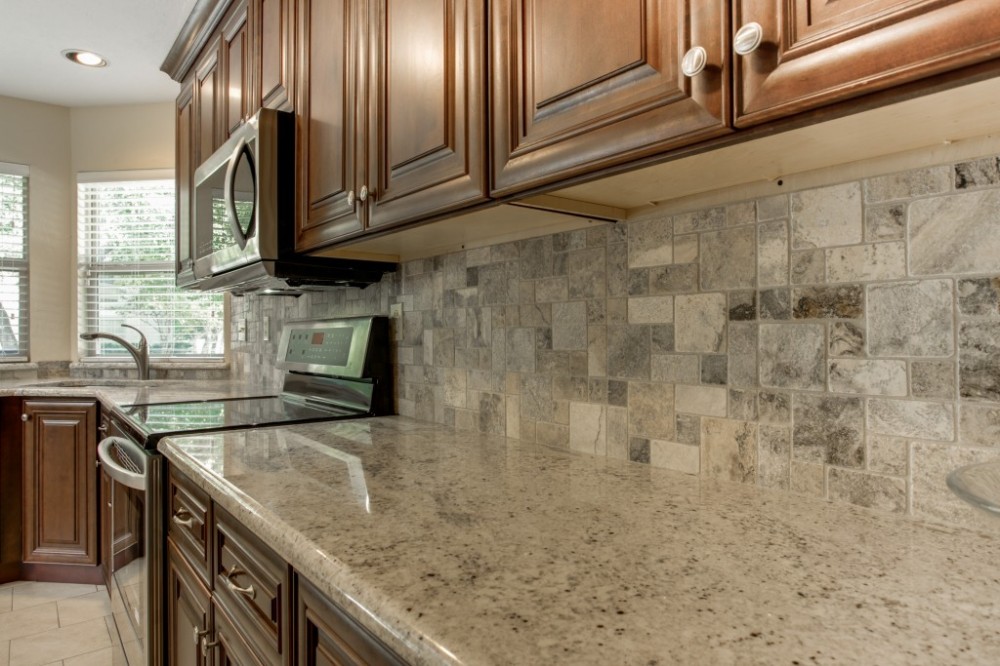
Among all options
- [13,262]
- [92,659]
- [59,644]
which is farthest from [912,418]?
[13,262]

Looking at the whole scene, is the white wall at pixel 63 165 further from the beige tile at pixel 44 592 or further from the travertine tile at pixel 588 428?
the travertine tile at pixel 588 428

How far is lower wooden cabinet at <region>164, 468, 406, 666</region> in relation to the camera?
0.71 m

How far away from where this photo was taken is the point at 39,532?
2.86 metres

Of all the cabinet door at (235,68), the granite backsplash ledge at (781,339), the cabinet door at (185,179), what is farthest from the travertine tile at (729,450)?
the cabinet door at (185,179)

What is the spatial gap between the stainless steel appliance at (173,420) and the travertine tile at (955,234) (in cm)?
144

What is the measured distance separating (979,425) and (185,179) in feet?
9.46

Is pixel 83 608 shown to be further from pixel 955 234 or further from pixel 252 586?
pixel 955 234

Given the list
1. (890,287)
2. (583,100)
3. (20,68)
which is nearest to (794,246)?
(890,287)

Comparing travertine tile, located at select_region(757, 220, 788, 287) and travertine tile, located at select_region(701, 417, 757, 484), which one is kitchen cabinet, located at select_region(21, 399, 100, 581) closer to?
travertine tile, located at select_region(701, 417, 757, 484)

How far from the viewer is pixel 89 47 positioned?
2754 millimetres

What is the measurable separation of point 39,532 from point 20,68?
2304 mm

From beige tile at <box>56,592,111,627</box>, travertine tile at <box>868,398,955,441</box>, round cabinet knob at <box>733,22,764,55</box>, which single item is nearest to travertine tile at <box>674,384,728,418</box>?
travertine tile at <box>868,398,955,441</box>

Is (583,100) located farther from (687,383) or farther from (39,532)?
(39,532)

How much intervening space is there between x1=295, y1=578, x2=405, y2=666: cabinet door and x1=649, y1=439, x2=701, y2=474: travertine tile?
636 millimetres
